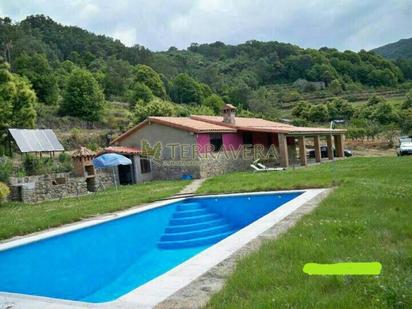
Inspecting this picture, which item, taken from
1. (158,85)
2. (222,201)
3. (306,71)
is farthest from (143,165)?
(306,71)

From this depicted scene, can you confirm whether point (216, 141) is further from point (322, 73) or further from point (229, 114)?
point (322, 73)

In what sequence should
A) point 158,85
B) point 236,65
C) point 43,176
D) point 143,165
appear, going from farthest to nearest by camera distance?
1. point 236,65
2. point 158,85
3. point 143,165
4. point 43,176

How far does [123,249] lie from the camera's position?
11.7 meters

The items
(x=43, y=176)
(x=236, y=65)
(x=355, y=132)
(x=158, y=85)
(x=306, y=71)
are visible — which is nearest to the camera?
(x=43, y=176)

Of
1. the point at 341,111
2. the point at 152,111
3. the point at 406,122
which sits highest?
the point at 152,111

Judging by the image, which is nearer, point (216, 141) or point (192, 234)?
point (192, 234)

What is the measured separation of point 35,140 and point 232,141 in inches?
489

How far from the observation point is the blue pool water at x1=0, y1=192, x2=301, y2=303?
897 centimetres

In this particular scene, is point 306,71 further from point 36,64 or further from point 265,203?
point 265,203

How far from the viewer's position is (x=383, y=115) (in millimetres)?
51438

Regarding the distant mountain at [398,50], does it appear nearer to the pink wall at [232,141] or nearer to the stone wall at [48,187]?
the pink wall at [232,141]

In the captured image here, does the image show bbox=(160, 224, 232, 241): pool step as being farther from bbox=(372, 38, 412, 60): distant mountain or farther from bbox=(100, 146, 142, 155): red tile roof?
bbox=(372, 38, 412, 60): distant mountain

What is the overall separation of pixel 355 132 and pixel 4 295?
44.5 m

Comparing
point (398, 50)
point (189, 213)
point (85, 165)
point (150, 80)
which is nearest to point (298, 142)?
point (85, 165)
